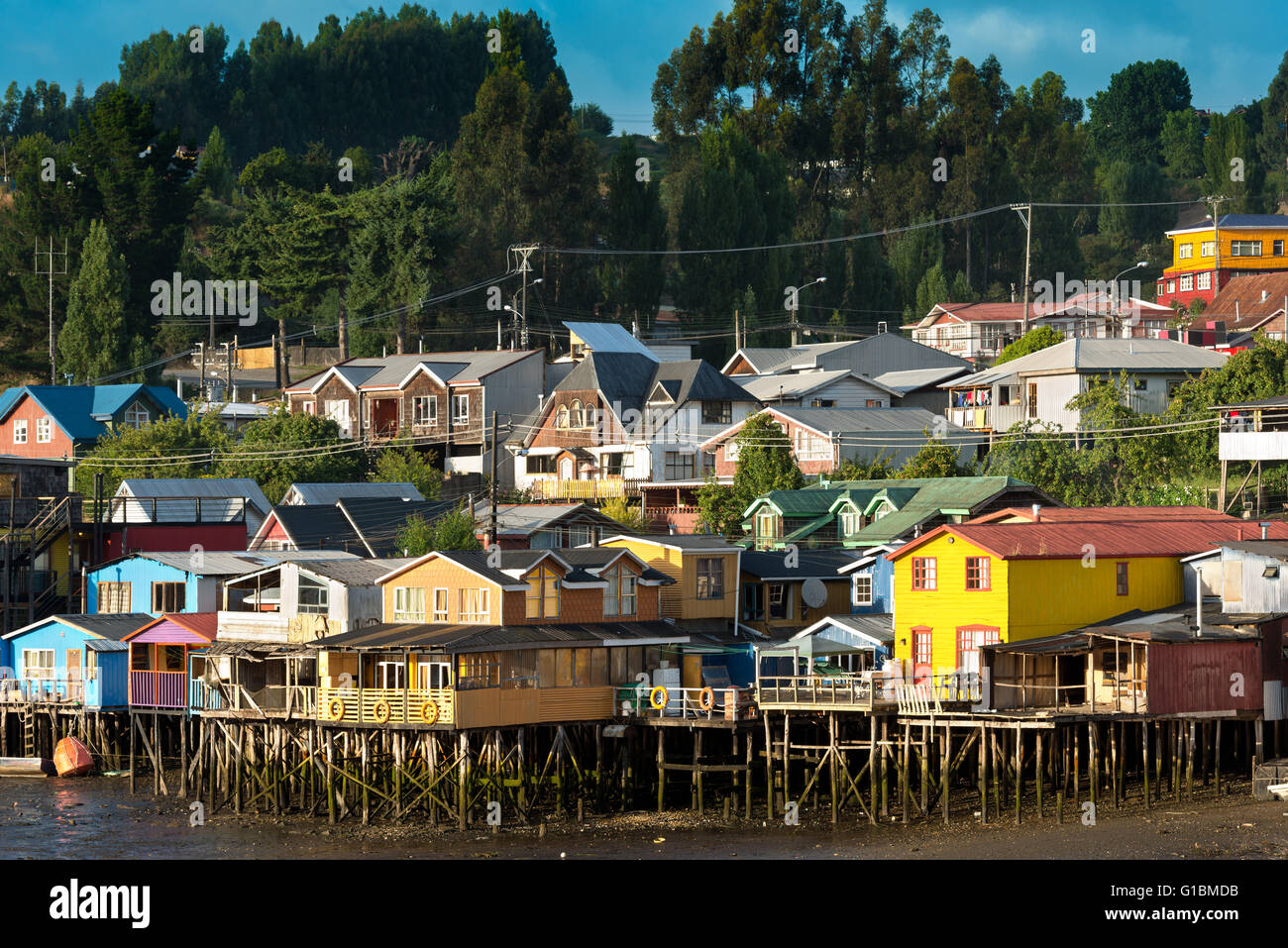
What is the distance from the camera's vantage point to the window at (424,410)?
96.6 metres

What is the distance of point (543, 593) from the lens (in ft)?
169

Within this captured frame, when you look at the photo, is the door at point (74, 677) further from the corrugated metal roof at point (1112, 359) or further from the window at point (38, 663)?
the corrugated metal roof at point (1112, 359)

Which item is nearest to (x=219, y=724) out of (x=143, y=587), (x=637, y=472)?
(x=143, y=587)

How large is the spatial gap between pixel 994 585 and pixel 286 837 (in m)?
19.6

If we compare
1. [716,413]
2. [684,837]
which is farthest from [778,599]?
[716,413]

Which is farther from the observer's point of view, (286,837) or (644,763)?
(644,763)

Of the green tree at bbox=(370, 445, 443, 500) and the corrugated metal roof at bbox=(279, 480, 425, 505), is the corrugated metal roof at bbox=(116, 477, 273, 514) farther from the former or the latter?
the green tree at bbox=(370, 445, 443, 500)

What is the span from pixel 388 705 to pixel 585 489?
133 feet

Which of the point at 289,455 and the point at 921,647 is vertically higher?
the point at 289,455

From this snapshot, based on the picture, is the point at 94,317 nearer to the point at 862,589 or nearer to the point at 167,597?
the point at 167,597

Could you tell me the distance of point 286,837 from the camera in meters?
47.1

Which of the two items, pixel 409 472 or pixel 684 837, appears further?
pixel 409 472

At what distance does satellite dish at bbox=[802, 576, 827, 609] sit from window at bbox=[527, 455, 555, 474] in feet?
112
